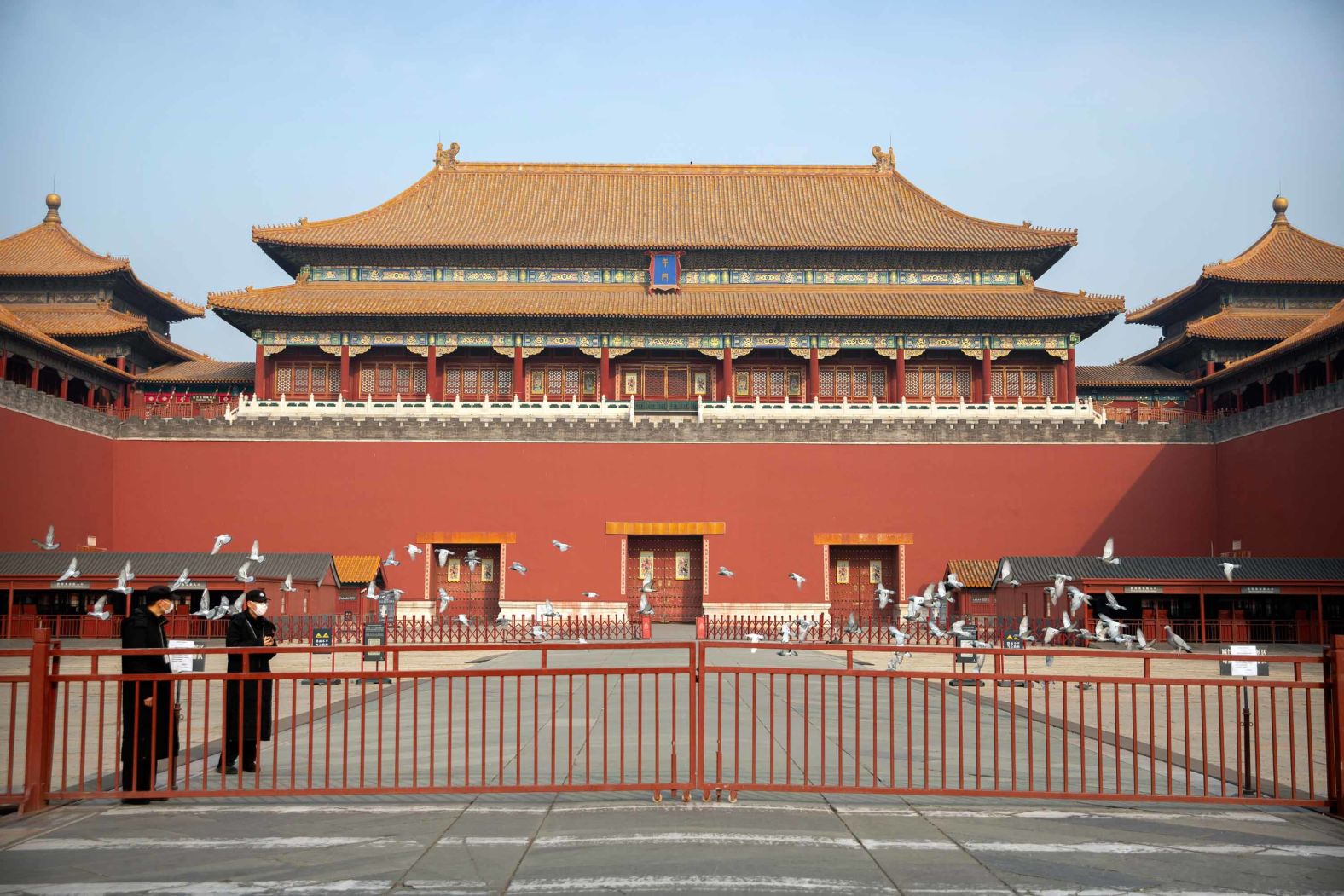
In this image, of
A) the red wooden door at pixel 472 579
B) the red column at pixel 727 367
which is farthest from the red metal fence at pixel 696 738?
the red column at pixel 727 367

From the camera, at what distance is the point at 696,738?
24.7 ft

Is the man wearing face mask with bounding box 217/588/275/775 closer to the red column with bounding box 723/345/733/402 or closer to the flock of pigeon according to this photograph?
the flock of pigeon

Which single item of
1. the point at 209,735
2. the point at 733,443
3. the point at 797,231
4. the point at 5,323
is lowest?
the point at 209,735

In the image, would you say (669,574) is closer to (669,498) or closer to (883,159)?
(669,498)

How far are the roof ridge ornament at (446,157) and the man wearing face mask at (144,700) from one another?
30.5 m

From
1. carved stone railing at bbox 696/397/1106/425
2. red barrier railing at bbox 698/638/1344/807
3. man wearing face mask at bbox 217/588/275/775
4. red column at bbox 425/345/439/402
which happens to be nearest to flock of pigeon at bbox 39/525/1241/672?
carved stone railing at bbox 696/397/1106/425

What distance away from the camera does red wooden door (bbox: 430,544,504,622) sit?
2800 centimetres

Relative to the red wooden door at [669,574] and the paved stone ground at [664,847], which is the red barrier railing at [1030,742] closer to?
the paved stone ground at [664,847]

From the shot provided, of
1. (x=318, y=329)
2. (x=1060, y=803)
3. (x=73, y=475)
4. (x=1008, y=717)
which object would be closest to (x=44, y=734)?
(x=1060, y=803)

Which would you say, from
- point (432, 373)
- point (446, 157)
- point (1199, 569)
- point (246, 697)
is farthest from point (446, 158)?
point (246, 697)

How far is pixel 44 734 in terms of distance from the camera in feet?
23.0

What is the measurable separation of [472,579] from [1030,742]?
23052mm

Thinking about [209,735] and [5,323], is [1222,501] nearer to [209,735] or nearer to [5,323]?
[209,735]

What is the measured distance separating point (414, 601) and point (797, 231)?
14767 millimetres
